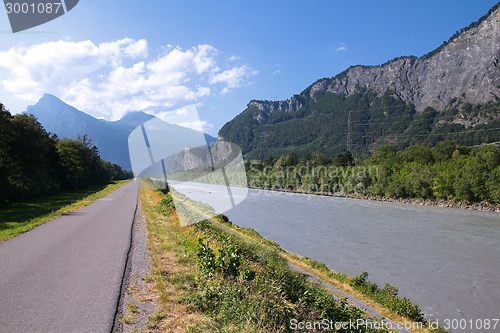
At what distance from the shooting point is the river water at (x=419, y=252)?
503 inches

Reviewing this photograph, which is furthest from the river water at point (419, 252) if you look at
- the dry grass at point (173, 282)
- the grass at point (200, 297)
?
the dry grass at point (173, 282)

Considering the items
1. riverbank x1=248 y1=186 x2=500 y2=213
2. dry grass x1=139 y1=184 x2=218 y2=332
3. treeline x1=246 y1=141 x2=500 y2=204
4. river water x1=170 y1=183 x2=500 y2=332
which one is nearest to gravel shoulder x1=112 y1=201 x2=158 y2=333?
dry grass x1=139 y1=184 x2=218 y2=332

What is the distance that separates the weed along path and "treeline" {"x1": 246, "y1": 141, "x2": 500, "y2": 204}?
52.9 metres

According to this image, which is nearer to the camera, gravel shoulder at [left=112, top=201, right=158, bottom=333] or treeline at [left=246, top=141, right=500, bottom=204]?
gravel shoulder at [left=112, top=201, right=158, bottom=333]

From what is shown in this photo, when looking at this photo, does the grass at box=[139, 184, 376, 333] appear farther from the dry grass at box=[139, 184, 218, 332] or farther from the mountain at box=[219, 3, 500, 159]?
the mountain at box=[219, 3, 500, 159]

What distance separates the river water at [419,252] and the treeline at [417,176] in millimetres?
12520

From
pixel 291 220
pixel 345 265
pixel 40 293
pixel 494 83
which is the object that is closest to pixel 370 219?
pixel 291 220

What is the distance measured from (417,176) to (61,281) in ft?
203

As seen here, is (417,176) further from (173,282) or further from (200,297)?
(200,297)

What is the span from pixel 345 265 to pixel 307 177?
2788 inches

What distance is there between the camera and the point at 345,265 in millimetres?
16750

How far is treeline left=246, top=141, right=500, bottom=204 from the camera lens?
1815 inches

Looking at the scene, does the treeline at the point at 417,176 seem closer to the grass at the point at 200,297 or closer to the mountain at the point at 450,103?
the mountain at the point at 450,103

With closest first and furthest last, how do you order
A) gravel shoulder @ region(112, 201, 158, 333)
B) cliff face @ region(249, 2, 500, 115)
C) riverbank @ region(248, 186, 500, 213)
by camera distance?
gravel shoulder @ region(112, 201, 158, 333) < riverbank @ region(248, 186, 500, 213) < cliff face @ region(249, 2, 500, 115)
